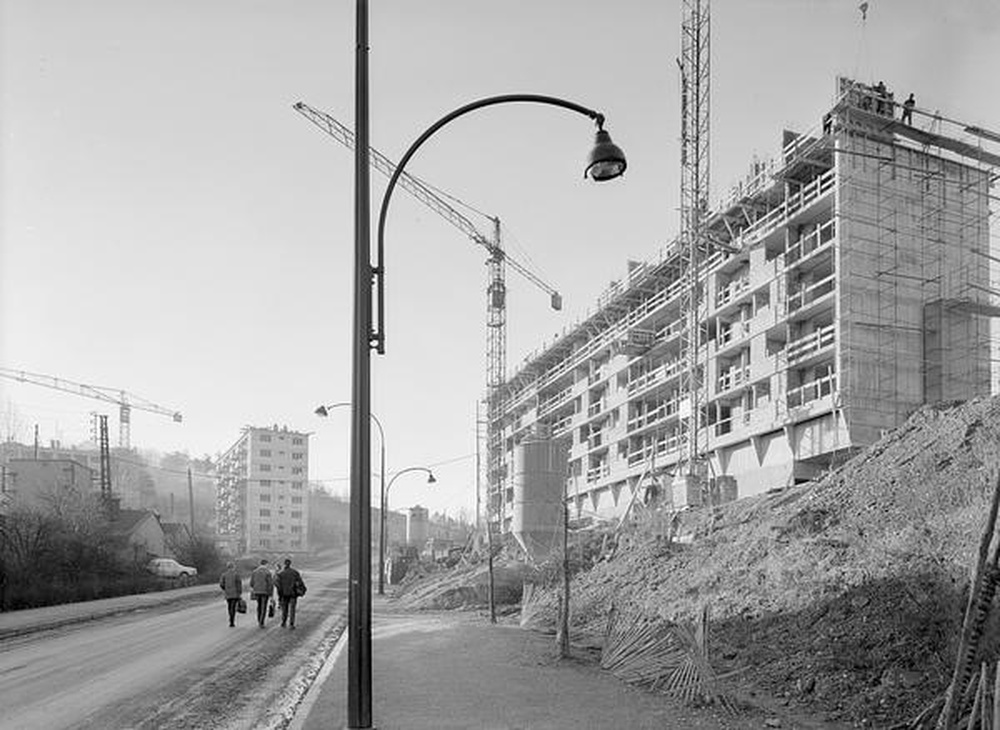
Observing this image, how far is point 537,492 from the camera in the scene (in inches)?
1503

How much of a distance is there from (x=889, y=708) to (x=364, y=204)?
757cm

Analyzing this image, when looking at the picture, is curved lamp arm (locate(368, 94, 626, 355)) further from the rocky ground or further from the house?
the house

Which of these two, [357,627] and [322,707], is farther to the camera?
[322,707]

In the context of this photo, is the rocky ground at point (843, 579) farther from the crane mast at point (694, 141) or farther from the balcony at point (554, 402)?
the balcony at point (554, 402)

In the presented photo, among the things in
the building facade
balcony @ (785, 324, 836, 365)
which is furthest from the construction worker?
the building facade

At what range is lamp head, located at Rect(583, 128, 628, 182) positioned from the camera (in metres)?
8.83

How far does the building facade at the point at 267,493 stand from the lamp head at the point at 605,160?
106560 millimetres

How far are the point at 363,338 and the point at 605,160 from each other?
2.81 m

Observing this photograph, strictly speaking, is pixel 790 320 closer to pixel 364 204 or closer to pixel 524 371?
pixel 364 204

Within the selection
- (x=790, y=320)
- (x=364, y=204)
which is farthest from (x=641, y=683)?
(x=790, y=320)

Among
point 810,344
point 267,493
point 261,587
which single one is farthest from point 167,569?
point 267,493

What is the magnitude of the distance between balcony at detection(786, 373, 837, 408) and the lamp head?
102 ft

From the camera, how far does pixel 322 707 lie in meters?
10.1

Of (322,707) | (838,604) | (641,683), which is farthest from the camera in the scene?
(838,604)
